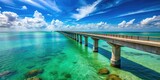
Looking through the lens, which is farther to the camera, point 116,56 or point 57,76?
point 116,56

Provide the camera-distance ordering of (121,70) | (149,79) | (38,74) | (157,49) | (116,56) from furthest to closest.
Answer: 1. (116,56)
2. (121,70)
3. (38,74)
4. (149,79)
5. (157,49)

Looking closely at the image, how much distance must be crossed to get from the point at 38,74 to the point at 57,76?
3.59 m

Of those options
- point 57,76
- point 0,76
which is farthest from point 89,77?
point 0,76

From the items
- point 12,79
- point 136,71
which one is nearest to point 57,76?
point 12,79

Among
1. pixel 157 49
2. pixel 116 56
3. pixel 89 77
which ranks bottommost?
pixel 89 77

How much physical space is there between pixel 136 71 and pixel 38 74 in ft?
57.4

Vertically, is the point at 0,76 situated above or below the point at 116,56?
below

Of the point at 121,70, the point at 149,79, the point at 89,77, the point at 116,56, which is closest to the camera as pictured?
the point at 149,79

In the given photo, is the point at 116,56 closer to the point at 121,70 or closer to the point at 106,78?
the point at 121,70

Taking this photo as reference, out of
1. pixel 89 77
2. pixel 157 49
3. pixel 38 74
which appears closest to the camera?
pixel 157 49

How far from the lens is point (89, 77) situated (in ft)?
59.7

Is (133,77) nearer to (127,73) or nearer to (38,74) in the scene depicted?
(127,73)

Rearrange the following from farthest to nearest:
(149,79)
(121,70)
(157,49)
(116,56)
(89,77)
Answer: (116,56)
(121,70)
(89,77)
(149,79)
(157,49)

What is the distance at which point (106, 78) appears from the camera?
17.2m
